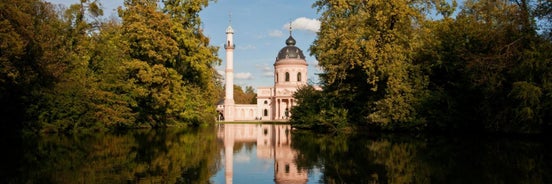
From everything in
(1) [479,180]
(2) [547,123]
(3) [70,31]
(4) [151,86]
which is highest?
(3) [70,31]

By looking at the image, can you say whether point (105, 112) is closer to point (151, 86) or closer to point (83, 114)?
point (83, 114)

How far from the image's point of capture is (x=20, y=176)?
9586mm

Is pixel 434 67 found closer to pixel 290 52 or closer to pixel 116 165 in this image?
pixel 116 165

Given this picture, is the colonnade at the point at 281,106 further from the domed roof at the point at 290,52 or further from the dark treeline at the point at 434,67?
the dark treeline at the point at 434,67

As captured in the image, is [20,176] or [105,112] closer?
[20,176]

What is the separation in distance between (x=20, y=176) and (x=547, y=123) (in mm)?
20070

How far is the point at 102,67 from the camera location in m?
29.3

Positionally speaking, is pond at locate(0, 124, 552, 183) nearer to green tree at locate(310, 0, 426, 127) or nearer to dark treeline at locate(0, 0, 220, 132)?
dark treeline at locate(0, 0, 220, 132)

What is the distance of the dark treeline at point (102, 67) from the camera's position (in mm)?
21675

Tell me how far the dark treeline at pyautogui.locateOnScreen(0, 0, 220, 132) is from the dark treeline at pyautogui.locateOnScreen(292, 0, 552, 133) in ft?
28.9

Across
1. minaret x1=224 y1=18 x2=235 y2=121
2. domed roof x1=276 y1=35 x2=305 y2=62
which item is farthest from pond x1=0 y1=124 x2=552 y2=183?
domed roof x1=276 y1=35 x2=305 y2=62

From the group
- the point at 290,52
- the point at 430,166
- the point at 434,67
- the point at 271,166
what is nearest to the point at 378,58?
the point at 434,67

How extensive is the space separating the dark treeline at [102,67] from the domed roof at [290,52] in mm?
47443

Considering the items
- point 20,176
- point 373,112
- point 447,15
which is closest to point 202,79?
point 373,112
